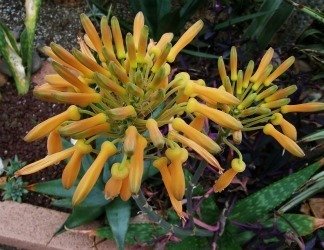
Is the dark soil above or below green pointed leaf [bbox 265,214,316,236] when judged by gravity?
below

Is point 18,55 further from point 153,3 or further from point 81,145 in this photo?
point 81,145

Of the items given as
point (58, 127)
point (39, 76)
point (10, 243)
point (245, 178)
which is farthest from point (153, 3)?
point (58, 127)

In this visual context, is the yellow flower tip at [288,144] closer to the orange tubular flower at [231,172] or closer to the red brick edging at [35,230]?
the orange tubular flower at [231,172]

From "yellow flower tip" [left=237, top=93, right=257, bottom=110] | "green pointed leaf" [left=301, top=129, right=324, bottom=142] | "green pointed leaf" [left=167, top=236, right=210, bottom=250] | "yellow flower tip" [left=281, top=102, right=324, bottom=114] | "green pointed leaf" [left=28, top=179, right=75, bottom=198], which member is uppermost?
"yellow flower tip" [left=281, top=102, right=324, bottom=114]

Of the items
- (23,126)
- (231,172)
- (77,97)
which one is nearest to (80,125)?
(77,97)

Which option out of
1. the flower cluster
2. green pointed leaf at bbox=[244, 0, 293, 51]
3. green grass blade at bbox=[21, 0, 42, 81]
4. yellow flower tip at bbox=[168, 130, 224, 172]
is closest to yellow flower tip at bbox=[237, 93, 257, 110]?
the flower cluster

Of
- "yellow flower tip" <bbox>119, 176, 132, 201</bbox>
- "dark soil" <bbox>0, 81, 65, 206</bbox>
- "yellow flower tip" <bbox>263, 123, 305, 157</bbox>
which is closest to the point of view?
"yellow flower tip" <bbox>119, 176, 132, 201</bbox>

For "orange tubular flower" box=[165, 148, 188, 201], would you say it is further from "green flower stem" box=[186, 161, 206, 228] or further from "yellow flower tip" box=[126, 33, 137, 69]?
"green flower stem" box=[186, 161, 206, 228]

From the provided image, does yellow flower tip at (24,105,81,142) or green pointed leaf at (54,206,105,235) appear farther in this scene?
green pointed leaf at (54,206,105,235)
